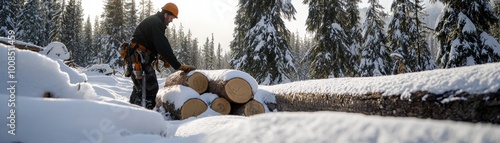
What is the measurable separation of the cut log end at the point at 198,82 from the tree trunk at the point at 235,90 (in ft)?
1.33

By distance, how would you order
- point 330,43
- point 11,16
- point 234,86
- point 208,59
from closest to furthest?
point 234,86 < point 330,43 < point 11,16 < point 208,59

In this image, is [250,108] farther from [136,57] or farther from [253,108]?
[136,57]

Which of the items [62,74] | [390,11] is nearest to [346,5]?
[390,11]

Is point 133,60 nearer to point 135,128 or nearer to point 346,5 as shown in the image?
point 135,128

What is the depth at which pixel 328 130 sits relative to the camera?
915 millimetres

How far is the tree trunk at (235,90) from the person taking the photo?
4.95 meters

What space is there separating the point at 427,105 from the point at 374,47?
16.2m

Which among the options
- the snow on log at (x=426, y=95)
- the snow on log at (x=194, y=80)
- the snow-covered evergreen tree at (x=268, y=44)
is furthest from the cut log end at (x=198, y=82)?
the snow-covered evergreen tree at (x=268, y=44)

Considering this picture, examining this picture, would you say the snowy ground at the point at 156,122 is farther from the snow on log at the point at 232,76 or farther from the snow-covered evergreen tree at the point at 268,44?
the snow-covered evergreen tree at the point at 268,44

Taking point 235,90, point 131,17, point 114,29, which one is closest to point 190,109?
point 235,90

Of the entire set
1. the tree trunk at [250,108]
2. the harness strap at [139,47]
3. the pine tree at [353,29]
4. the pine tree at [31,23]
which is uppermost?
the pine tree at [31,23]

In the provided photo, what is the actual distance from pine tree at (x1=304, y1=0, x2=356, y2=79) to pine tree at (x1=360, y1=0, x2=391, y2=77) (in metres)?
2.44

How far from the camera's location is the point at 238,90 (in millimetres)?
5047

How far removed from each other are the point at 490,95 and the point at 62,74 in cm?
326
